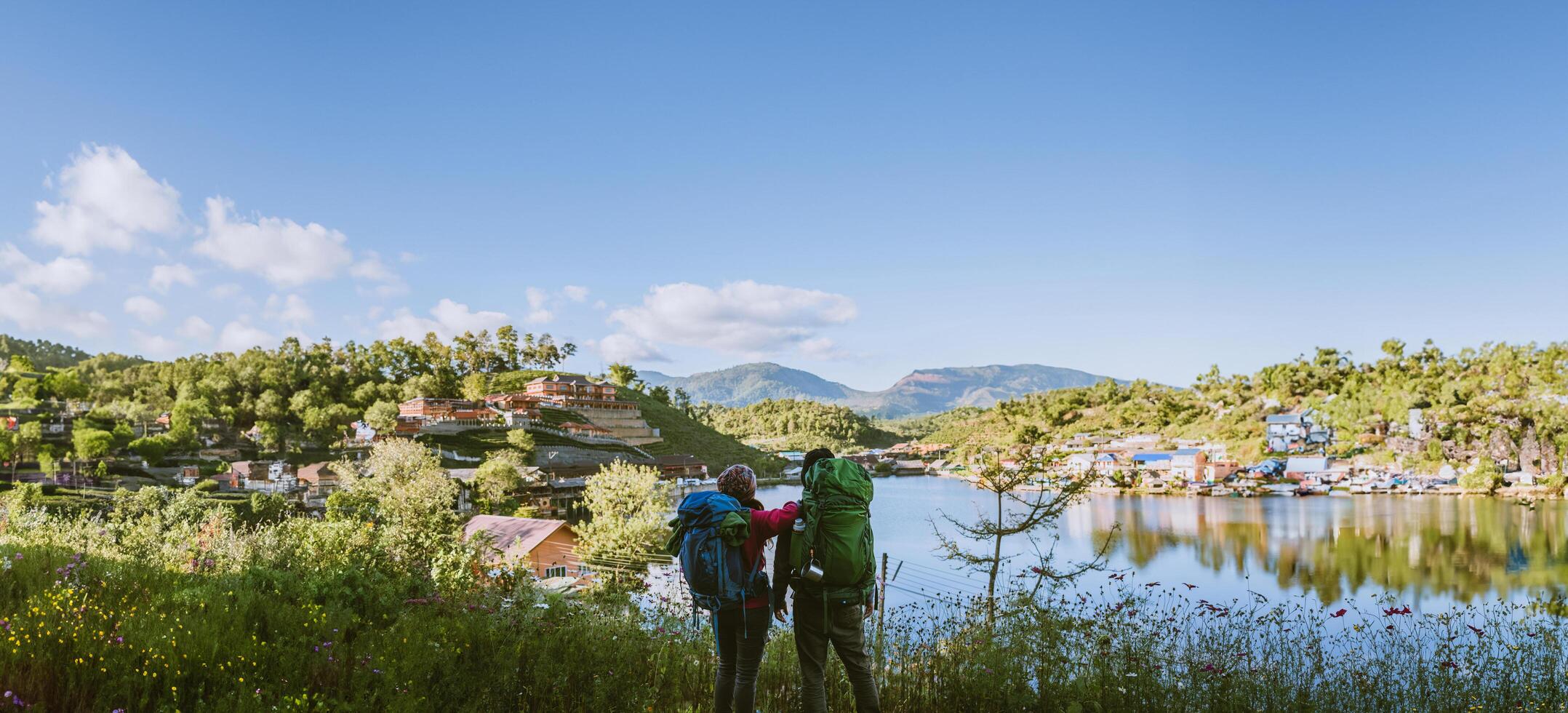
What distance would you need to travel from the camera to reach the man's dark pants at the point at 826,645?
3119 mm

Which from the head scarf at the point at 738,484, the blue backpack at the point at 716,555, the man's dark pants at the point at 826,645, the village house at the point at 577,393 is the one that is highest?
the village house at the point at 577,393

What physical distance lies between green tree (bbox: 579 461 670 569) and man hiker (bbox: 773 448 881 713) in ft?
45.9

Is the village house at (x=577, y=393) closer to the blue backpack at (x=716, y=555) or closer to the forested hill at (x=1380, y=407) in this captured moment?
Result: the forested hill at (x=1380, y=407)

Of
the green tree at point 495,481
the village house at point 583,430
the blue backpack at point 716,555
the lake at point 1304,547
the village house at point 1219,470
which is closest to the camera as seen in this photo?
the blue backpack at point 716,555

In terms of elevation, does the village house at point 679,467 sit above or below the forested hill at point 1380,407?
below

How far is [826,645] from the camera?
10.5ft

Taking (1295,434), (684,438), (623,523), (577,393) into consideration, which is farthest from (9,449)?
(1295,434)

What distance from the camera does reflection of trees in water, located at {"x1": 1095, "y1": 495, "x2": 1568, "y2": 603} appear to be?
23031mm

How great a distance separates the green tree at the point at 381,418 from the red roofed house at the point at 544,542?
35541 millimetres

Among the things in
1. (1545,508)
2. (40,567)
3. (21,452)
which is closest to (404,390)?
(21,452)

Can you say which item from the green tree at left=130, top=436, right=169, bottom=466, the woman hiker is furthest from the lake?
the green tree at left=130, top=436, right=169, bottom=466

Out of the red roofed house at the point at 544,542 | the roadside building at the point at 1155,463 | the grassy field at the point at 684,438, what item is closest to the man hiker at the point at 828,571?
the red roofed house at the point at 544,542

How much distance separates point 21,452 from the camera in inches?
1588

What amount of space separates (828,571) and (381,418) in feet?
195
